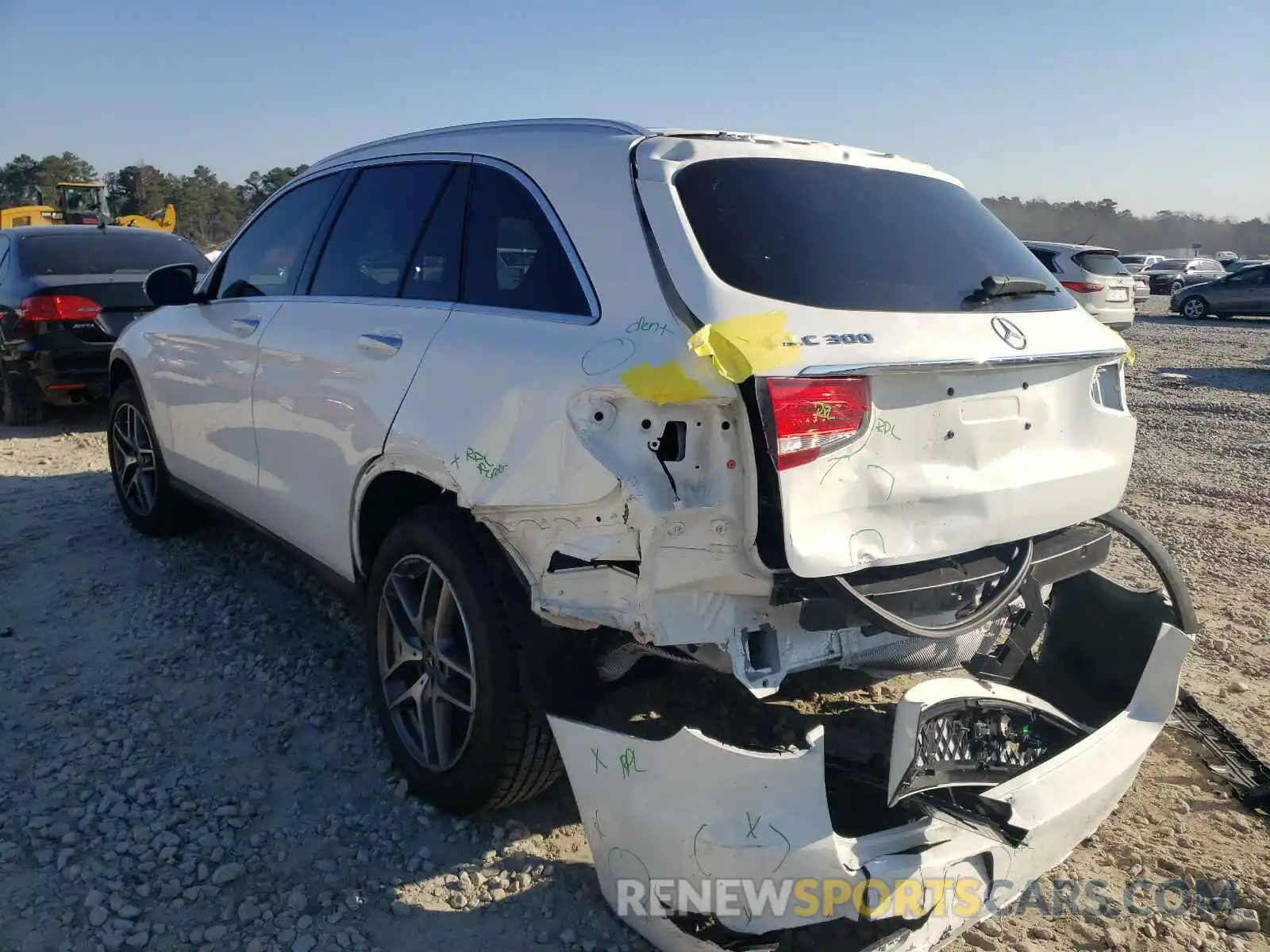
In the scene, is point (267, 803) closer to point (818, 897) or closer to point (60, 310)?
point (818, 897)

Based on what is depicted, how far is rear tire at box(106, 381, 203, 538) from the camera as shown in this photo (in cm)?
499

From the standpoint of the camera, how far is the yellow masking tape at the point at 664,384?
81.7 inches

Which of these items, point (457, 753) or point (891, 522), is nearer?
point (891, 522)

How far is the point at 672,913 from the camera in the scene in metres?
2.19

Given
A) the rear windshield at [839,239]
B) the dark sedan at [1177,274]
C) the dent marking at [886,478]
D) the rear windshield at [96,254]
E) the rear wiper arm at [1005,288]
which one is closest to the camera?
the dent marking at [886,478]

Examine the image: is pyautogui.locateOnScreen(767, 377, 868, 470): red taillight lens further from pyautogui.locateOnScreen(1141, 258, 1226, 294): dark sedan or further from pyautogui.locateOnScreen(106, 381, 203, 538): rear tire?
pyautogui.locateOnScreen(1141, 258, 1226, 294): dark sedan

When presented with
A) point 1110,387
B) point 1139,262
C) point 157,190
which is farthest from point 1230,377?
point 157,190

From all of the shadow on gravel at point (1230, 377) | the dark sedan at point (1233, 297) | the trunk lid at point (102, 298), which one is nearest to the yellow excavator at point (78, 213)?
the trunk lid at point (102, 298)

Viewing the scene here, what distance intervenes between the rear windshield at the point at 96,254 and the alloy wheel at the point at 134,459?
3.08 meters

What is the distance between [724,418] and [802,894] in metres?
1.03

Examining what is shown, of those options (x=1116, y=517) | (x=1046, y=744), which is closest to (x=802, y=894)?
(x=1046, y=744)

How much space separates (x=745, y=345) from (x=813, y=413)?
22 cm

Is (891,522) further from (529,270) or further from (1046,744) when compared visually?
(529,270)

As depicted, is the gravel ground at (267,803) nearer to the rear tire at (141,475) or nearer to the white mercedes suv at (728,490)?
the rear tire at (141,475)
